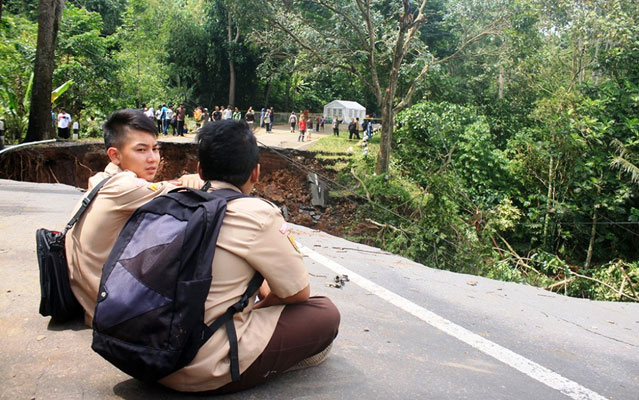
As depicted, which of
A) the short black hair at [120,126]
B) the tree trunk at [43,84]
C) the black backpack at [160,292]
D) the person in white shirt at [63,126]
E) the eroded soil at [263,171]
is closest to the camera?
the black backpack at [160,292]

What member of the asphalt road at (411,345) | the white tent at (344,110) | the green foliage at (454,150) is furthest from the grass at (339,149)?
the asphalt road at (411,345)

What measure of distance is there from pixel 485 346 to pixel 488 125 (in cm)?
1840

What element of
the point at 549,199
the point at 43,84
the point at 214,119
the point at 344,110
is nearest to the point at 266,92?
the point at 344,110

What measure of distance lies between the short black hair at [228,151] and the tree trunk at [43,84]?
49.0 feet

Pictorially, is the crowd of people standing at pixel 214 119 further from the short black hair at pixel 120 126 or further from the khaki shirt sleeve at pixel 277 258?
the khaki shirt sleeve at pixel 277 258

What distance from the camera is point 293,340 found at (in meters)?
2.71

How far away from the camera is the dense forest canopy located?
15.1m

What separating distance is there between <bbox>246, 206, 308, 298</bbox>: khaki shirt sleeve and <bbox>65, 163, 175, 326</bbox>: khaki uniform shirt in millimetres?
845

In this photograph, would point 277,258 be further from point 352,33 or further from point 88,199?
point 352,33

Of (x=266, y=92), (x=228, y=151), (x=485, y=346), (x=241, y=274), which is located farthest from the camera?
(x=266, y=92)

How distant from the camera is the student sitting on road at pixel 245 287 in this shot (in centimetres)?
240

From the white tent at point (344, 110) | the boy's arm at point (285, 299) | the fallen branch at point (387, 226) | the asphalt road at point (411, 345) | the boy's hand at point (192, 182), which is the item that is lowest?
Result: the fallen branch at point (387, 226)

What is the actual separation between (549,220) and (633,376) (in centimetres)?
1404

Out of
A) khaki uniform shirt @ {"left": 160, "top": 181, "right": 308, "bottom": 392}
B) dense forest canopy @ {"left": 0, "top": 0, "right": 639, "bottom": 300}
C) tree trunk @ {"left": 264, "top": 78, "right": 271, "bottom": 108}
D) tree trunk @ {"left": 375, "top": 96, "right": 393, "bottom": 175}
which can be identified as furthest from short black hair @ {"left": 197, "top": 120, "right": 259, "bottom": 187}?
tree trunk @ {"left": 264, "top": 78, "right": 271, "bottom": 108}
